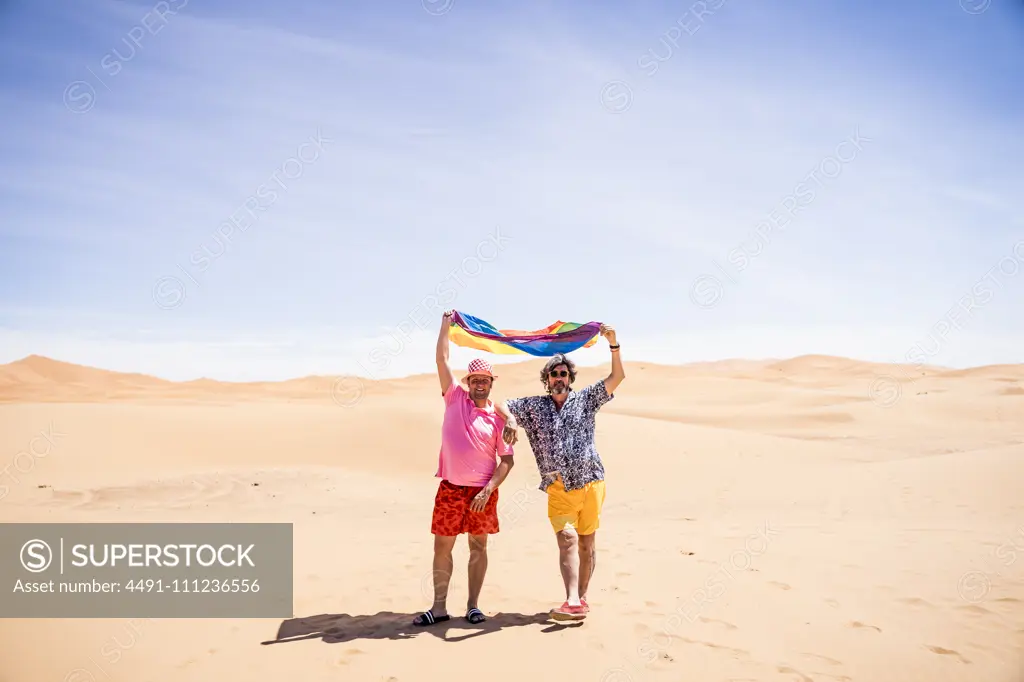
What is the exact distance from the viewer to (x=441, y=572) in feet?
19.3

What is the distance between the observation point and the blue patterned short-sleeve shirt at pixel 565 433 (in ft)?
18.7

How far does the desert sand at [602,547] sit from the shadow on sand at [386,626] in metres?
0.03

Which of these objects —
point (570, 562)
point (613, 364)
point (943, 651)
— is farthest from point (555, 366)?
point (943, 651)

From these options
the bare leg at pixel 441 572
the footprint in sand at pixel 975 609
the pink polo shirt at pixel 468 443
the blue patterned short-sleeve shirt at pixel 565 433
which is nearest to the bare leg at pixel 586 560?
the blue patterned short-sleeve shirt at pixel 565 433

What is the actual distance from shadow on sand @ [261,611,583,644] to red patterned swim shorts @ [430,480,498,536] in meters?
0.78

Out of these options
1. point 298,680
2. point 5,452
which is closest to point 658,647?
Answer: point 298,680

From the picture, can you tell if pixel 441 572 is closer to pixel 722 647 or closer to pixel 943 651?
pixel 722 647

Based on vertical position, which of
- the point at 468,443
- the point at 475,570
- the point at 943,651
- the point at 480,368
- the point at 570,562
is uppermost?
the point at 480,368

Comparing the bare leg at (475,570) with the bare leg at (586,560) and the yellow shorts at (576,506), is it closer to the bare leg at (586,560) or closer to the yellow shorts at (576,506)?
the yellow shorts at (576,506)

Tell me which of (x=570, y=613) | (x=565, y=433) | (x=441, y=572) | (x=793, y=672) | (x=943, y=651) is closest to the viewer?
(x=793, y=672)

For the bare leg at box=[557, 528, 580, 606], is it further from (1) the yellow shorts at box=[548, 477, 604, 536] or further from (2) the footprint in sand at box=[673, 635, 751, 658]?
(2) the footprint in sand at box=[673, 635, 751, 658]

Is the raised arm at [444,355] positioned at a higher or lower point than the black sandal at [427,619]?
higher

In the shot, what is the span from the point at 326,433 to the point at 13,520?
9.39m

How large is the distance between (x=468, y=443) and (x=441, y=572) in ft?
3.83
